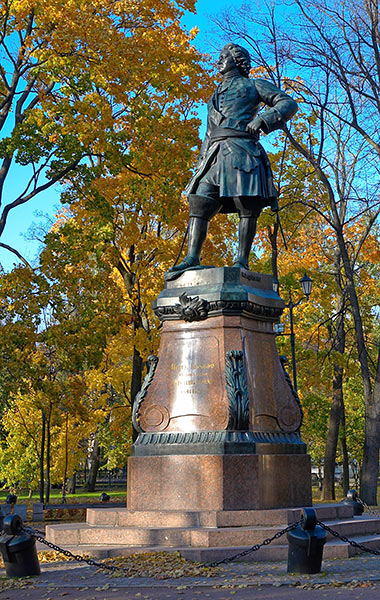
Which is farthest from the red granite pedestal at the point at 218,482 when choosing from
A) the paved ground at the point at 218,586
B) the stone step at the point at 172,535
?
the paved ground at the point at 218,586

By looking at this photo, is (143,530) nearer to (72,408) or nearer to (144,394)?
(144,394)

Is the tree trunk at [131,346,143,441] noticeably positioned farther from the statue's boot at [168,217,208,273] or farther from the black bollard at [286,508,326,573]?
the black bollard at [286,508,326,573]

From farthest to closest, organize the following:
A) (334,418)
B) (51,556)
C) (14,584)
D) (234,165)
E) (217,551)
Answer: (334,418), (234,165), (51,556), (217,551), (14,584)

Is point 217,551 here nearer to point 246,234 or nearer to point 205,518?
point 205,518

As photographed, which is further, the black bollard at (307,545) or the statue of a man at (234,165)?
the statue of a man at (234,165)

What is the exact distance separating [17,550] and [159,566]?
1.36 m

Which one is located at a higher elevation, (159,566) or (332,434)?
(332,434)

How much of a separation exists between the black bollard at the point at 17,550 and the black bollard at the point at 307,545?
246 centimetres

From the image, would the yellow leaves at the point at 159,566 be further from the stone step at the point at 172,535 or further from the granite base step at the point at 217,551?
the stone step at the point at 172,535

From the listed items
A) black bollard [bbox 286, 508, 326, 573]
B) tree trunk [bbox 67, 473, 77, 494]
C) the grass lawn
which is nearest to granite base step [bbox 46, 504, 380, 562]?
black bollard [bbox 286, 508, 326, 573]

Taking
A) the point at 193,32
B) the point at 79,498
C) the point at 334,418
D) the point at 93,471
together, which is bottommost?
the point at 79,498

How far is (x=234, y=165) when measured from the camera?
9922 mm

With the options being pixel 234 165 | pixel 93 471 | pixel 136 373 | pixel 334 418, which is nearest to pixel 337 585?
pixel 234 165

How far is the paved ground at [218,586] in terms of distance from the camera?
5820mm
